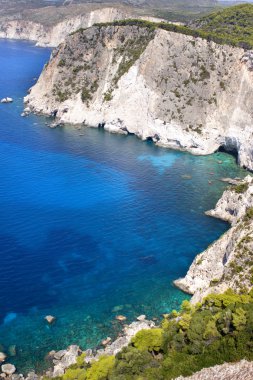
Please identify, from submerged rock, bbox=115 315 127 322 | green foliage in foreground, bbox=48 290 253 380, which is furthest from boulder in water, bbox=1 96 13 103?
green foliage in foreground, bbox=48 290 253 380

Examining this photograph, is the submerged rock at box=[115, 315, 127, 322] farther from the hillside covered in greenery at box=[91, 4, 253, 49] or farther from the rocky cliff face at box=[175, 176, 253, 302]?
the hillside covered in greenery at box=[91, 4, 253, 49]

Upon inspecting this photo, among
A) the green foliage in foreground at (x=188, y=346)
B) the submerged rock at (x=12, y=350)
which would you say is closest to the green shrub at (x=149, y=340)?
the green foliage in foreground at (x=188, y=346)

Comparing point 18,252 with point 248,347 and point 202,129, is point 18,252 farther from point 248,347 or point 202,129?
point 202,129

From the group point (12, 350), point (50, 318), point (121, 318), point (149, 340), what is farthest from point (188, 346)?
point (50, 318)

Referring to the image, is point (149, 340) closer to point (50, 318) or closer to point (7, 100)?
point (50, 318)

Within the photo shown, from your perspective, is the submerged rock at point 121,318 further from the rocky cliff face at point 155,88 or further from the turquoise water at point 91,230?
the rocky cliff face at point 155,88

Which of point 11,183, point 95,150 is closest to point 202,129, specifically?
point 95,150
